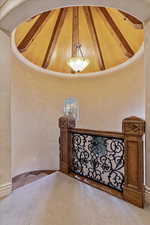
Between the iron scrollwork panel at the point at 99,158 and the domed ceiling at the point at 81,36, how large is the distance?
9.10 feet

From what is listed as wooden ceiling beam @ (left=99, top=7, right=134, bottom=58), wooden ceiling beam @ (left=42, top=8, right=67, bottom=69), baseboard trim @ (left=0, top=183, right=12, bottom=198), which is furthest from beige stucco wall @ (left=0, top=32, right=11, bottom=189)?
wooden ceiling beam @ (left=99, top=7, right=134, bottom=58)

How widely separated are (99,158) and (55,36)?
3.65m

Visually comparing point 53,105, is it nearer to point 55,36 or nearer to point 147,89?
point 55,36

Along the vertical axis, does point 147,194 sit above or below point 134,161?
below

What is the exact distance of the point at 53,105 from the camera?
5.56 metres

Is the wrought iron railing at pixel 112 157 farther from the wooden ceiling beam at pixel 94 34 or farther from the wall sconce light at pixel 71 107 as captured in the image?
the wall sconce light at pixel 71 107

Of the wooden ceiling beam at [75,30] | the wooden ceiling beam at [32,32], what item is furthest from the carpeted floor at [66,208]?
the wooden ceiling beam at [75,30]

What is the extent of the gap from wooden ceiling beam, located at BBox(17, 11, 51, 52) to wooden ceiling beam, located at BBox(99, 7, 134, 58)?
1.38m

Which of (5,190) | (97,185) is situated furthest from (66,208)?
(5,190)

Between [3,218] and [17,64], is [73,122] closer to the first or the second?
[3,218]

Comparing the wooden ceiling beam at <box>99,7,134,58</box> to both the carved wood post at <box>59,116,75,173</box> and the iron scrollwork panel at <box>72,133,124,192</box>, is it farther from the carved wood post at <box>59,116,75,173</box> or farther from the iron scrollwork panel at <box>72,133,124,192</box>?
the iron scrollwork panel at <box>72,133,124,192</box>

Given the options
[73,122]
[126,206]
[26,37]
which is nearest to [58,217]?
[126,206]

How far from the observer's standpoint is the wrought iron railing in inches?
66.7

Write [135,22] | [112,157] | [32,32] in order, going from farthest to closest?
1. [32,32]
2. [135,22]
3. [112,157]
